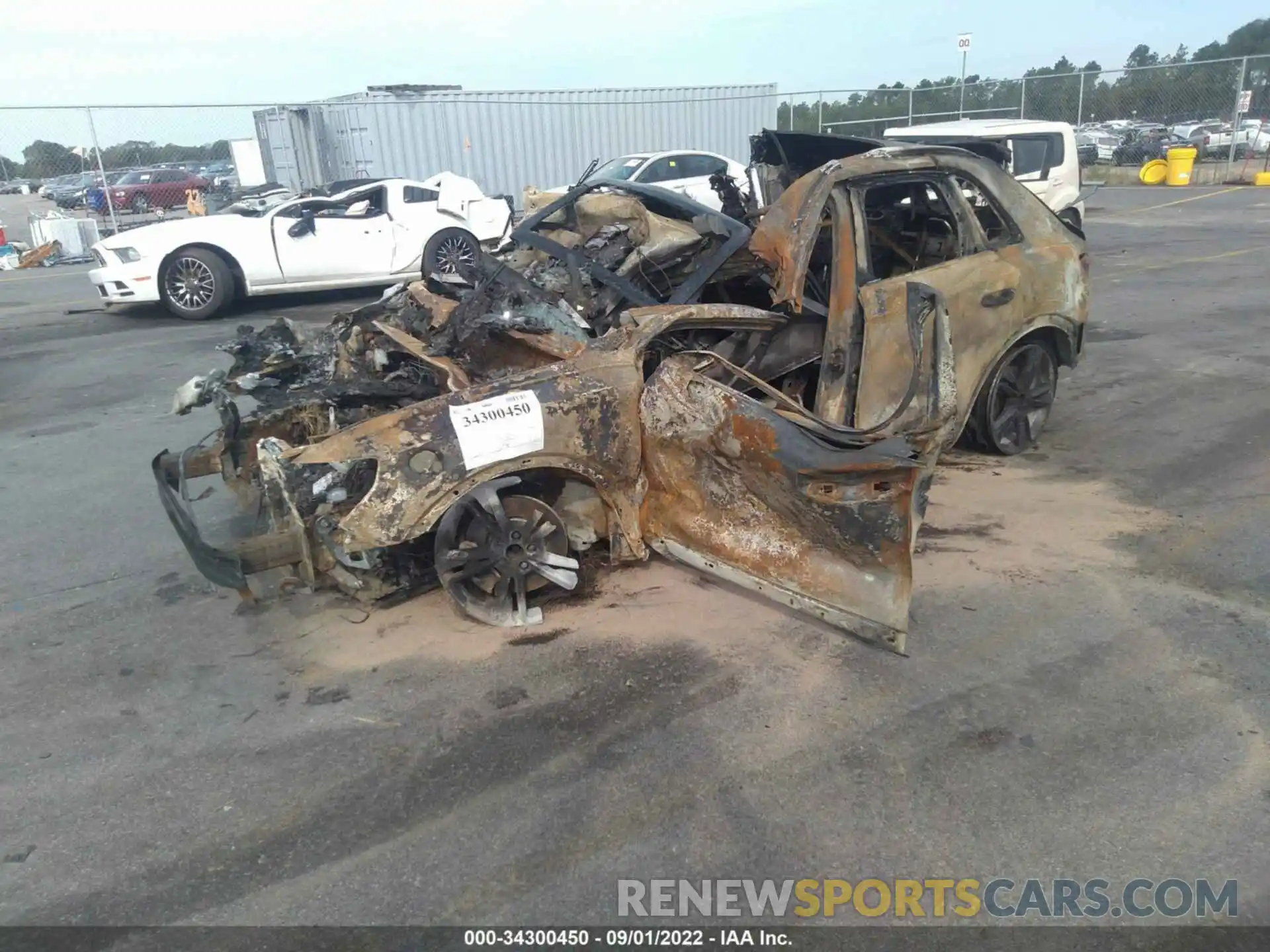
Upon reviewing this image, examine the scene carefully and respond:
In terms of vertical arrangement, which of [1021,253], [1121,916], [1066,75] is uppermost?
[1066,75]

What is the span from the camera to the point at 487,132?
20281mm

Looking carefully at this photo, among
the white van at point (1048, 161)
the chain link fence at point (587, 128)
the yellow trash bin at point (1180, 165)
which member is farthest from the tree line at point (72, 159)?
the yellow trash bin at point (1180, 165)

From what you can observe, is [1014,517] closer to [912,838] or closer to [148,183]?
[912,838]

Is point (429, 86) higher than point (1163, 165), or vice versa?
point (429, 86)

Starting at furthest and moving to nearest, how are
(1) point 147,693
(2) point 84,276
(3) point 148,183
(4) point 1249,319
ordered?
(3) point 148,183
(2) point 84,276
(4) point 1249,319
(1) point 147,693

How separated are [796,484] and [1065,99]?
1080 inches

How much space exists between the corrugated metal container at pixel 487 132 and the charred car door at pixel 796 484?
56.8ft

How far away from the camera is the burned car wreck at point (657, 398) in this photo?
11.6 feet

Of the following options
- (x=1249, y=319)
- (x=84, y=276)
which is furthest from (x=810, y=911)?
(x=84, y=276)

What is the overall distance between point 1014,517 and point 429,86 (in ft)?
60.9

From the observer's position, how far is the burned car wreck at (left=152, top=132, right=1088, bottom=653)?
3.52 metres

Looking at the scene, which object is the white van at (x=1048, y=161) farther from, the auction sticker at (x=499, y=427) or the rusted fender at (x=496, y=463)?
the auction sticker at (x=499, y=427)

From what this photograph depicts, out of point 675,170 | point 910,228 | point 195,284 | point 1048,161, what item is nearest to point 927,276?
point 910,228

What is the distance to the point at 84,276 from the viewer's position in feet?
52.6
